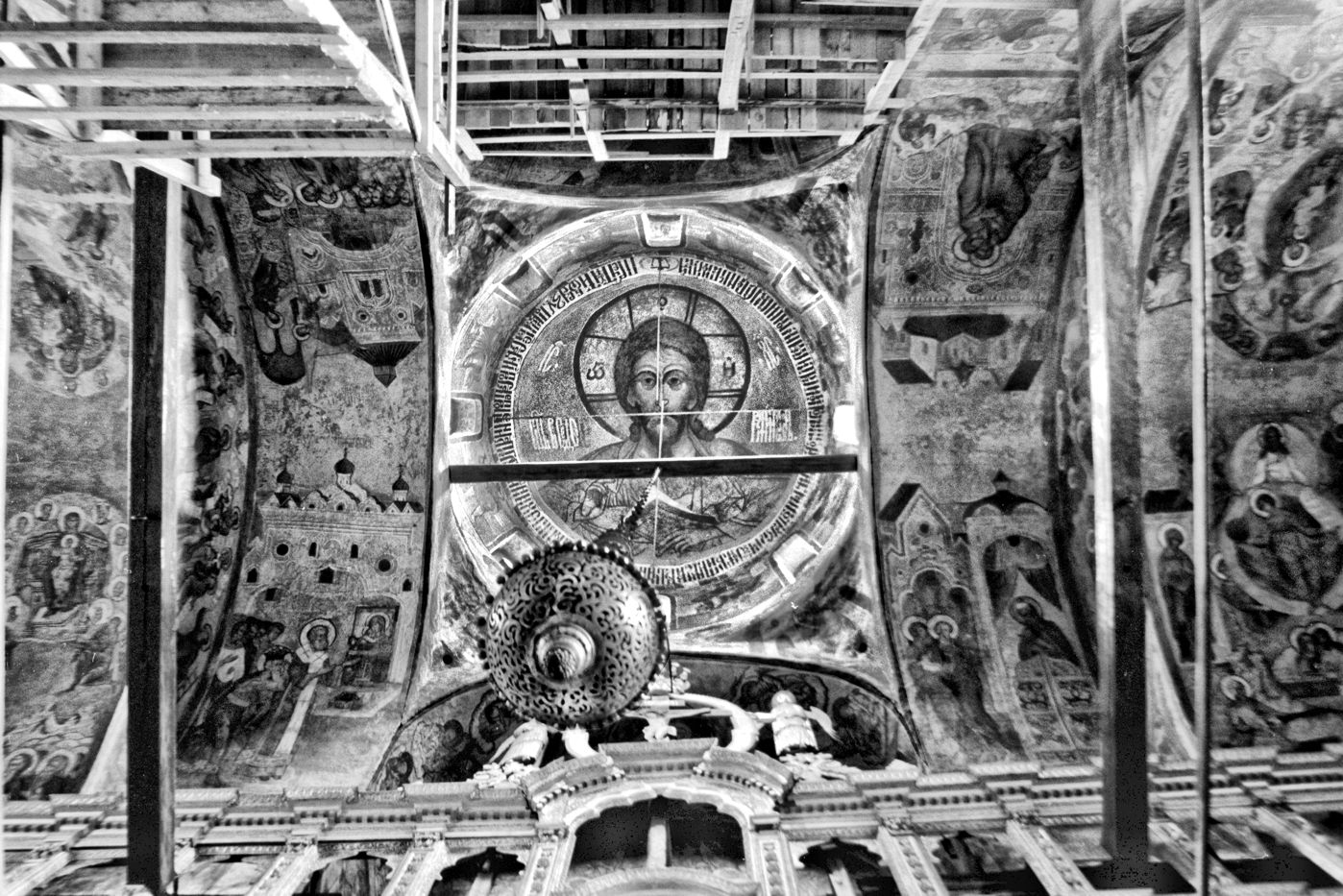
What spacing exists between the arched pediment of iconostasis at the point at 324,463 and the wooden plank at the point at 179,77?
5.15m

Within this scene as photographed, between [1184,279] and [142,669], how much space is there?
9366 mm

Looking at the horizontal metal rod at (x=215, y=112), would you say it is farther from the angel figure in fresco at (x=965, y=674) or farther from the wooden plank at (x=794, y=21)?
the angel figure in fresco at (x=965, y=674)

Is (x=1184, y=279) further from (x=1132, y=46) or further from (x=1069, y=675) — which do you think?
(x=1069, y=675)

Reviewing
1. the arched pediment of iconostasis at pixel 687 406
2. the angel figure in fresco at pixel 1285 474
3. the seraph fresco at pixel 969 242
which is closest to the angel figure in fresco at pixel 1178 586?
the angel figure in fresco at pixel 1285 474

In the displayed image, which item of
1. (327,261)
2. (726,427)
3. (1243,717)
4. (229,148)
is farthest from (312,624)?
(1243,717)

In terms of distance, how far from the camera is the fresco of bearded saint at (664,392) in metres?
11.3

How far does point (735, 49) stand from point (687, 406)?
518 cm

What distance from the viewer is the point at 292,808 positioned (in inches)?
316

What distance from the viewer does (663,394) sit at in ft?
37.3

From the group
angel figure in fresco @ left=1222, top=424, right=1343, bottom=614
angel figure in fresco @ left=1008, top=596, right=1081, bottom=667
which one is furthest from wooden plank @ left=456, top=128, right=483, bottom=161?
angel figure in fresco @ left=1222, top=424, right=1343, bottom=614

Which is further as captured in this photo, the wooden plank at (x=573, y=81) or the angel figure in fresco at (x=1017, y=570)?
the angel figure in fresco at (x=1017, y=570)

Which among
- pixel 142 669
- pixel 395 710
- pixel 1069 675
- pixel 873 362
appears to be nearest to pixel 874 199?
pixel 873 362

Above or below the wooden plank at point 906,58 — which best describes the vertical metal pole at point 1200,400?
below

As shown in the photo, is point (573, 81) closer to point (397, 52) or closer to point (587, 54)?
point (587, 54)
